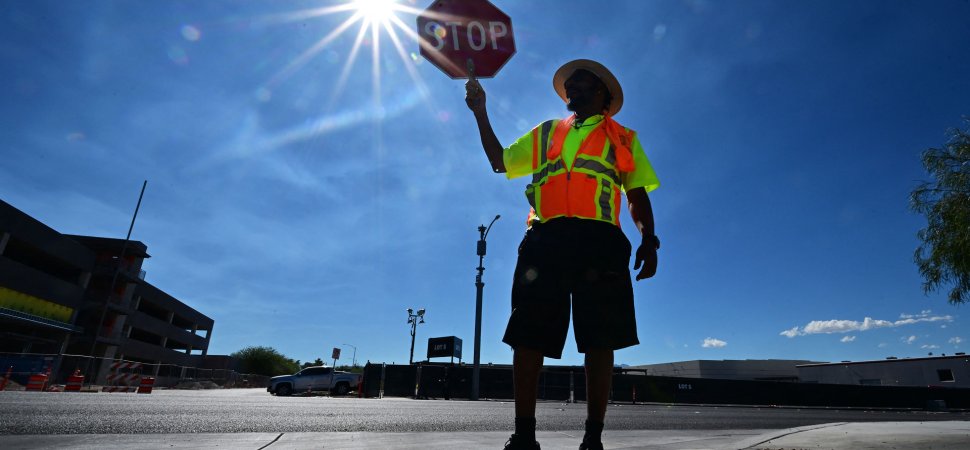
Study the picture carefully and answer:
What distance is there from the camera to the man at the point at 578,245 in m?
1.98

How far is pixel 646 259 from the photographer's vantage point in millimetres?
2244

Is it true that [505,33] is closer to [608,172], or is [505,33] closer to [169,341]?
[608,172]

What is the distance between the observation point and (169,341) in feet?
179

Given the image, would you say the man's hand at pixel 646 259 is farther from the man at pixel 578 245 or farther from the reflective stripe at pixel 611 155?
the reflective stripe at pixel 611 155

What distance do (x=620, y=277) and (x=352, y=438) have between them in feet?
5.73

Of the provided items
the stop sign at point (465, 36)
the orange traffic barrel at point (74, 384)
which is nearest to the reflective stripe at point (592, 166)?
the stop sign at point (465, 36)

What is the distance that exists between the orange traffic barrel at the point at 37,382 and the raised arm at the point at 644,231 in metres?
20.3

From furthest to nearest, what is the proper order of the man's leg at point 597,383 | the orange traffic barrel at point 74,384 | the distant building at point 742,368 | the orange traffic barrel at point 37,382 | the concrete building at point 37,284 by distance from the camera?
the distant building at point 742,368 → the concrete building at point 37,284 → the orange traffic barrel at point 37,382 → the orange traffic barrel at point 74,384 → the man's leg at point 597,383

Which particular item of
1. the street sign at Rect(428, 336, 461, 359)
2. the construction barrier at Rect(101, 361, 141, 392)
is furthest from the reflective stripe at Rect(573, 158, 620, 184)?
the street sign at Rect(428, 336, 461, 359)

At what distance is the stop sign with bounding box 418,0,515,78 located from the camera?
2420 millimetres

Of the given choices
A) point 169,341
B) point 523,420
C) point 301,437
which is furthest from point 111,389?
point 169,341

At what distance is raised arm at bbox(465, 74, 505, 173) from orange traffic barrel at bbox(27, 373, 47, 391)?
1979 centimetres

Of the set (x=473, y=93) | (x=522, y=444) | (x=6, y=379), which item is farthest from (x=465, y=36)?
(x=6, y=379)

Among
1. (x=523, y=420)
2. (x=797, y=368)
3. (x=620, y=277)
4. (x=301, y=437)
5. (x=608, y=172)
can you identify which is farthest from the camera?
(x=797, y=368)
